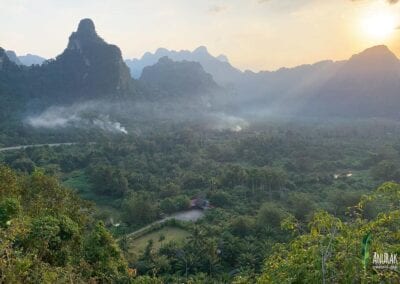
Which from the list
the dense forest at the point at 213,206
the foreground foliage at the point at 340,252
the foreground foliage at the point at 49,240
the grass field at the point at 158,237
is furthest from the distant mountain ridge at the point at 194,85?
the foreground foliage at the point at 340,252

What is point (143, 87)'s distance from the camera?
102938 mm

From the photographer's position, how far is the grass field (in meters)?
25.2

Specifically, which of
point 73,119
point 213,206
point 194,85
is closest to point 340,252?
point 213,206

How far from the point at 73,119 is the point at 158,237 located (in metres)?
52.7

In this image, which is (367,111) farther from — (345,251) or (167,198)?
(345,251)

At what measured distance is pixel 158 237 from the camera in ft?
88.1

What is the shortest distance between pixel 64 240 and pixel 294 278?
9125 millimetres

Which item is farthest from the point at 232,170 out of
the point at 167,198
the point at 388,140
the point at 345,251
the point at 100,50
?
the point at 100,50

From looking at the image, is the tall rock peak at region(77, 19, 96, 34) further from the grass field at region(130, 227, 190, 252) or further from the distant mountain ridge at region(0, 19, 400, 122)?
the grass field at region(130, 227, 190, 252)

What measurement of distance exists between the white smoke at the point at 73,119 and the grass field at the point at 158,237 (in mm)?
45751

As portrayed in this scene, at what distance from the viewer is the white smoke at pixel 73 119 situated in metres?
70.0

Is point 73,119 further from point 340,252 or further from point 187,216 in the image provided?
point 340,252

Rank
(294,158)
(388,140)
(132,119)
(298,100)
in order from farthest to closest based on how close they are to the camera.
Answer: (298,100), (132,119), (388,140), (294,158)

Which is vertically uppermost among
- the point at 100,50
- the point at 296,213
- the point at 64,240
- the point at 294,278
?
the point at 100,50
